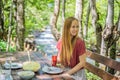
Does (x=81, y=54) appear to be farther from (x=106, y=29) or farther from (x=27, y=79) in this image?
(x=106, y=29)

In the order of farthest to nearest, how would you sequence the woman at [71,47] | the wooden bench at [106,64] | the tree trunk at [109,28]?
the tree trunk at [109,28], the woman at [71,47], the wooden bench at [106,64]

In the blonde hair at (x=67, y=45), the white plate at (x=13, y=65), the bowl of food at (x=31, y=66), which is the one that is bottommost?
the white plate at (x=13, y=65)

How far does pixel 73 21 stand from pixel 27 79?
3.52ft

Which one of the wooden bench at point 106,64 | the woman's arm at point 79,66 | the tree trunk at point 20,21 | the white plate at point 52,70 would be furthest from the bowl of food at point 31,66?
the tree trunk at point 20,21

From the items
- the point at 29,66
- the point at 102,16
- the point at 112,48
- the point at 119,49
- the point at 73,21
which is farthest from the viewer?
the point at 119,49

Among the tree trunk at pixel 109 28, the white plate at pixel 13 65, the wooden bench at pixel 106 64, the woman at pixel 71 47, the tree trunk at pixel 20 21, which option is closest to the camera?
the wooden bench at pixel 106 64

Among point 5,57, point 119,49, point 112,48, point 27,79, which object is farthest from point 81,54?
point 119,49

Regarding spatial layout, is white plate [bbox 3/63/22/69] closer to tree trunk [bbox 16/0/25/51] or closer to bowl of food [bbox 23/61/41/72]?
bowl of food [bbox 23/61/41/72]

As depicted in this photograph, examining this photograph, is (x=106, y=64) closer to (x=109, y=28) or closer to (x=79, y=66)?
(x=79, y=66)

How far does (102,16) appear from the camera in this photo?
16.9 m

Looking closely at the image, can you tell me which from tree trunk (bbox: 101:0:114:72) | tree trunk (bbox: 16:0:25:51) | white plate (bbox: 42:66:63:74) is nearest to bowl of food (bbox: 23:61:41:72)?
white plate (bbox: 42:66:63:74)

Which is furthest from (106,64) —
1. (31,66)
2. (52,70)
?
(31,66)

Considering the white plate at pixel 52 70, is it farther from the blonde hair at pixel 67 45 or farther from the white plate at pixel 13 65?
the white plate at pixel 13 65

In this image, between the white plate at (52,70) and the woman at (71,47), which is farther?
the woman at (71,47)
